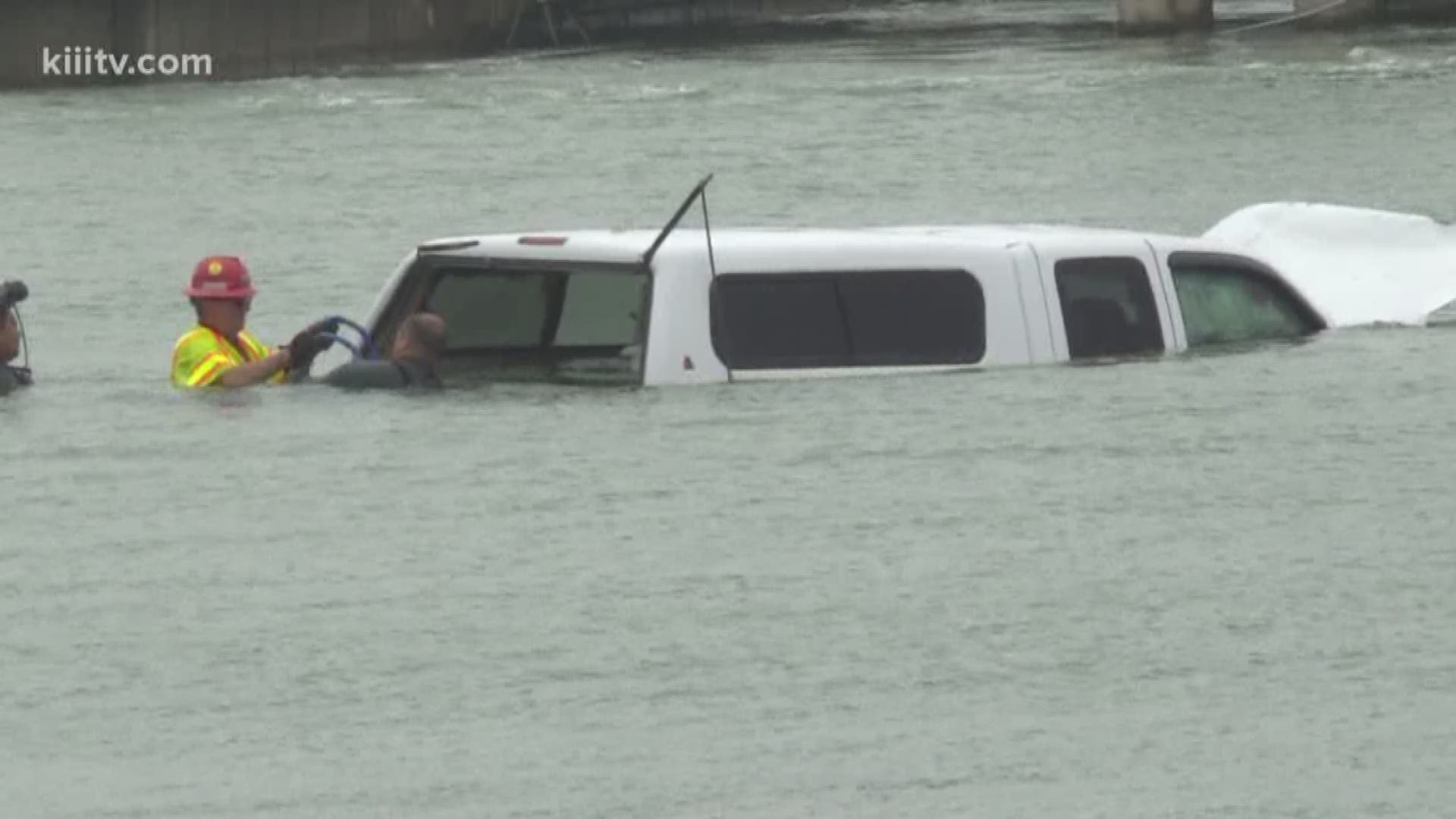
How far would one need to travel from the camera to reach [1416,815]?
10930mm

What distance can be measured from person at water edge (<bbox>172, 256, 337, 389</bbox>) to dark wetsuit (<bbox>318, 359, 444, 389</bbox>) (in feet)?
0.56

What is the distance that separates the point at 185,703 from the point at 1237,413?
6614 millimetres

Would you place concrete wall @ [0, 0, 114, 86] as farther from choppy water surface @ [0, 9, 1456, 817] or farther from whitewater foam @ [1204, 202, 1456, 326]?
whitewater foam @ [1204, 202, 1456, 326]

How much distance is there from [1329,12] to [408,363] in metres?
54.6

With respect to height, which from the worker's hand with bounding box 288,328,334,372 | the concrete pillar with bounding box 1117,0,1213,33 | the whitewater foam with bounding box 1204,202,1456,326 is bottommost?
the concrete pillar with bounding box 1117,0,1213,33

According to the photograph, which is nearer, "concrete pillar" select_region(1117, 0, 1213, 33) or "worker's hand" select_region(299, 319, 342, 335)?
"worker's hand" select_region(299, 319, 342, 335)

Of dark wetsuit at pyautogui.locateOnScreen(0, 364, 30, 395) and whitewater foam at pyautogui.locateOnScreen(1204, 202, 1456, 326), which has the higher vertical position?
dark wetsuit at pyautogui.locateOnScreen(0, 364, 30, 395)

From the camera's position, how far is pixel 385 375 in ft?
54.2

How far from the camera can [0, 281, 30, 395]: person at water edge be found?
1650cm

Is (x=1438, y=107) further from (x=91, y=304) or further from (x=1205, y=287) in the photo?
(x=1205, y=287)

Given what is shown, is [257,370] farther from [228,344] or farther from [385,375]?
[385,375]

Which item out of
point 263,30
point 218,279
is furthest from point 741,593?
point 263,30

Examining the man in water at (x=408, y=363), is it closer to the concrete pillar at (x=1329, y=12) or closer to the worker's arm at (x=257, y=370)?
the worker's arm at (x=257, y=370)

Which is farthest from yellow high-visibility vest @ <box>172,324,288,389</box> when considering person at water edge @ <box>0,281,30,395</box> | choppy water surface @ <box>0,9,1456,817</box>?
person at water edge @ <box>0,281,30,395</box>
